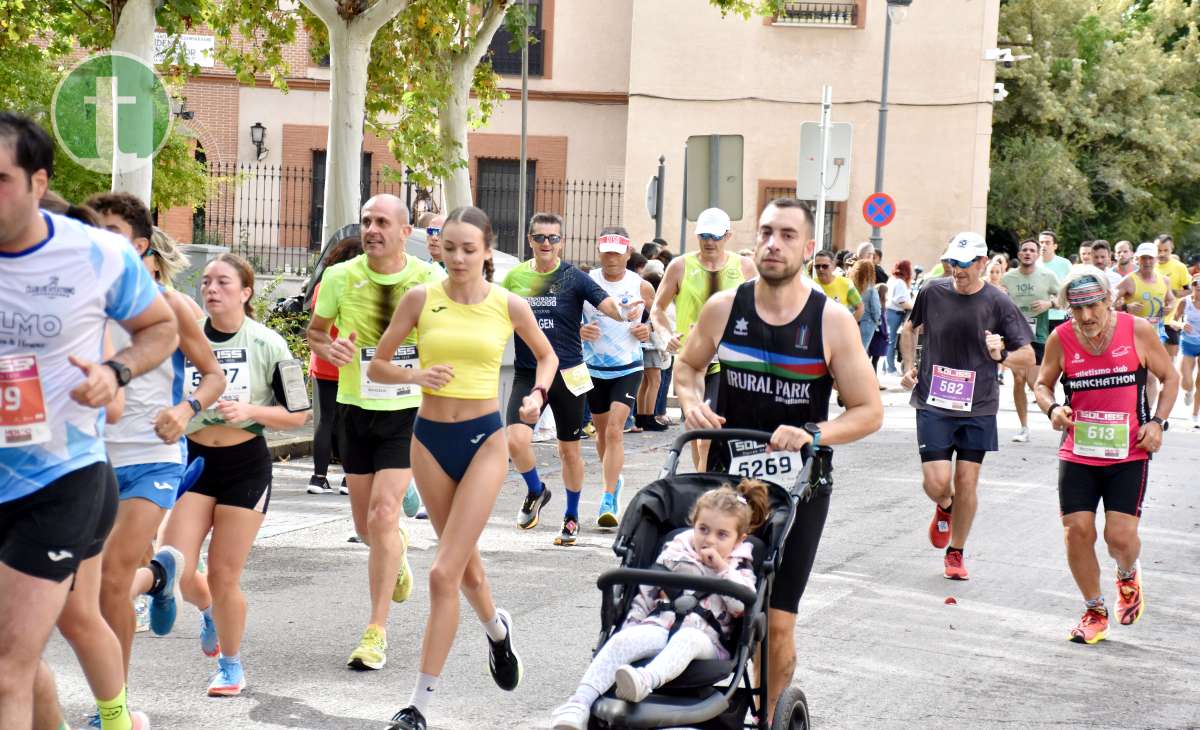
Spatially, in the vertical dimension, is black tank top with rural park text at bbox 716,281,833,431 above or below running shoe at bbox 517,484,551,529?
above

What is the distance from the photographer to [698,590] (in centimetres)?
468

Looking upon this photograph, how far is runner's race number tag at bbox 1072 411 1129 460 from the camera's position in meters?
Answer: 7.88

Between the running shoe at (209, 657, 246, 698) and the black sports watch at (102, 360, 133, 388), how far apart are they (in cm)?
215

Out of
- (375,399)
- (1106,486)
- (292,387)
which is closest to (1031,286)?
(1106,486)

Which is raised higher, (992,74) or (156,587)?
(992,74)

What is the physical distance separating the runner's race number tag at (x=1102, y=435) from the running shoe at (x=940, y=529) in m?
1.72

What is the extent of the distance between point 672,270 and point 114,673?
6.70m

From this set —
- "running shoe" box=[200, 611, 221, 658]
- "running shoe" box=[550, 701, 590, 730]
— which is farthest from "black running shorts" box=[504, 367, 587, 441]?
"running shoe" box=[550, 701, 590, 730]

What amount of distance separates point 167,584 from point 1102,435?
4.55 metres

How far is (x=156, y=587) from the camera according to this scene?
Result: 597 centimetres

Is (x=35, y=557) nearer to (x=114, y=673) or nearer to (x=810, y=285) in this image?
(x=114, y=673)

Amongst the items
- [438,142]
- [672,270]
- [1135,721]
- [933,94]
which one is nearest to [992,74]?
[933,94]

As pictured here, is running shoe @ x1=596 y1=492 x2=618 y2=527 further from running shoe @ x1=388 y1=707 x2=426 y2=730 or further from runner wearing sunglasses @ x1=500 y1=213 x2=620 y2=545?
running shoe @ x1=388 y1=707 x2=426 y2=730

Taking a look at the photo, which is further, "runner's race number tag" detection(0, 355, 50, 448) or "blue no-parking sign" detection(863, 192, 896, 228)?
"blue no-parking sign" detection(863, 192, 896, 228)
